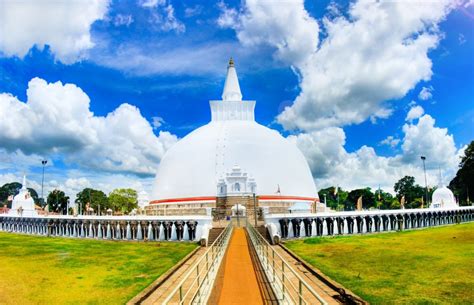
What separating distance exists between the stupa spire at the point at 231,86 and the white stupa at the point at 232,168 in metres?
5.34

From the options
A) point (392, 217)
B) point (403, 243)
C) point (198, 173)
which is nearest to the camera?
point (403, 243)

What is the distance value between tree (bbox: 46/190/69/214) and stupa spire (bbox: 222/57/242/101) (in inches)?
2063

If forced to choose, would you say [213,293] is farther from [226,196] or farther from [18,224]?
[18,224]

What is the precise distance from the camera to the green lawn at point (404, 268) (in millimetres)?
10639

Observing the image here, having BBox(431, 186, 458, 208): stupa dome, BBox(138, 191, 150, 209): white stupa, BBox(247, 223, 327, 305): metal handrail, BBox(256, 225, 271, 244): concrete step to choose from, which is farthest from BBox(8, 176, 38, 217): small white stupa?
BBox(431, 186, 458, 208): stupa dome

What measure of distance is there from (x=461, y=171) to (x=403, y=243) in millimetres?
46292

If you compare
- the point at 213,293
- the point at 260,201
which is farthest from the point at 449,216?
the point at 213,293

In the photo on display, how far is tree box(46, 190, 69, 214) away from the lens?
286 ft

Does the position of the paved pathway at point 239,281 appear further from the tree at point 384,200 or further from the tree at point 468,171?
the tree at point 384,200

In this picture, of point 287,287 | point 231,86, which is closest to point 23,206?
point 231,86

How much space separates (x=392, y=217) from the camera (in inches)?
1357

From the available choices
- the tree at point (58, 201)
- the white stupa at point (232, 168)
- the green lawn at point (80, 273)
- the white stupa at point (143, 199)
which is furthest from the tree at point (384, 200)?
the tree at point (58, 201)

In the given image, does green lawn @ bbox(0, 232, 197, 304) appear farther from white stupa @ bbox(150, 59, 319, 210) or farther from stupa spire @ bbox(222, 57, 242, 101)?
stupa spire @ bbox(222, 57, 242, 101)

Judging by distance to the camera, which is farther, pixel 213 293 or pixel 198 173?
pixel 198 173
